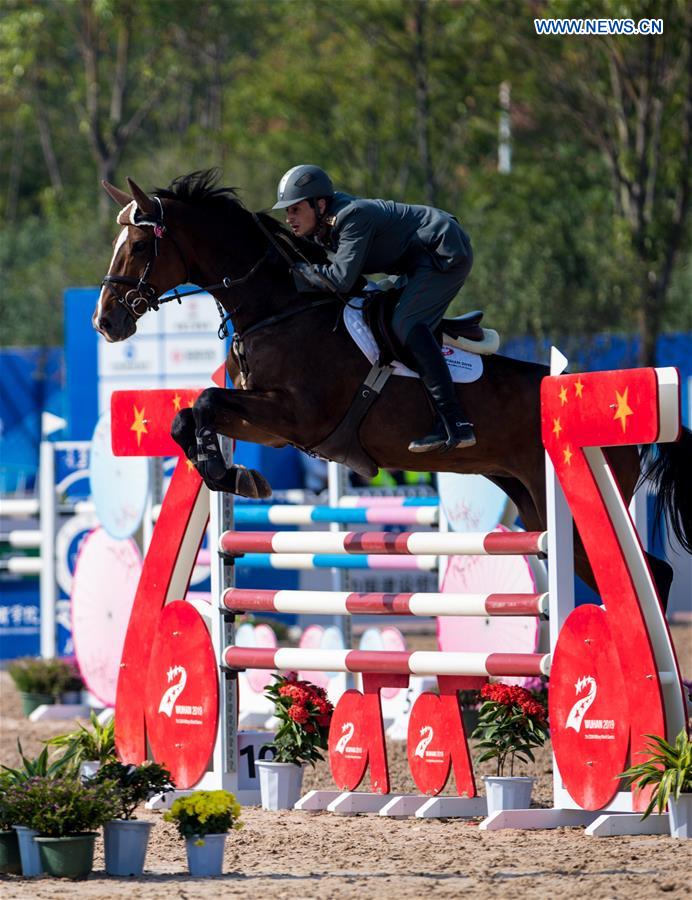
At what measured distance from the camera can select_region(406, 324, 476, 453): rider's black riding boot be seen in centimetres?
580

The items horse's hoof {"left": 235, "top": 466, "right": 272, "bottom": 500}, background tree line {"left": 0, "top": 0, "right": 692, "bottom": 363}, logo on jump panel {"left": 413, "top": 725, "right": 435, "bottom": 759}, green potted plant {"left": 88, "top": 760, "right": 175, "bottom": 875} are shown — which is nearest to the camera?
green potted plant {"left": 88, "top": 760, "right": 175, "bottom": 875}

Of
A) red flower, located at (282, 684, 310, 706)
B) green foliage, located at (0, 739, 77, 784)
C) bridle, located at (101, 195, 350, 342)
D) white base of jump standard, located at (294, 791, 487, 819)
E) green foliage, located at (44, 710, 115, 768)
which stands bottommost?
white base of jump standard, located at (294, 791, 487, 819)

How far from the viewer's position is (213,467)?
5.79 meters

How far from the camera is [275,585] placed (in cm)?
1353

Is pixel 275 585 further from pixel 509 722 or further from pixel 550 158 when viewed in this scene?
pixel 550 158

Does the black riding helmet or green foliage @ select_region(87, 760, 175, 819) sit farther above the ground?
the black riding helmet

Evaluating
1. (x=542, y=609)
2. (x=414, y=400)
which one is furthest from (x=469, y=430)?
(x=542, y=609)

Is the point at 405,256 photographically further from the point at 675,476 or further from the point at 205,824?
the point at 205,824

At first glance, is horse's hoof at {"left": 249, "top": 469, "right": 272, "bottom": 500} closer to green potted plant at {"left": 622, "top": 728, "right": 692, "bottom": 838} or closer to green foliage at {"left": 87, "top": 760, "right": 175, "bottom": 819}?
green foliage at {"left": 87, "top": 760, "right": 175, "bottom": 819}

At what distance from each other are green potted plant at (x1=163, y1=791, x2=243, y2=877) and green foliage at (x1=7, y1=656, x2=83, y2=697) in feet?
18.2

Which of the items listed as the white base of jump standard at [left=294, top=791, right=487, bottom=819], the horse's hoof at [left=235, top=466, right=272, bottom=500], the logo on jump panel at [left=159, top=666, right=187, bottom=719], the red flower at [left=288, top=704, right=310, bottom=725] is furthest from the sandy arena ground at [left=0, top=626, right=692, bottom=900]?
the horse's hoof at [left=235, top=466, right=272, bottom=500]

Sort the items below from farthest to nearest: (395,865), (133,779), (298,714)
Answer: (298,714) < (133,779) < (395,865)

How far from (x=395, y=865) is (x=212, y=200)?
2.70m

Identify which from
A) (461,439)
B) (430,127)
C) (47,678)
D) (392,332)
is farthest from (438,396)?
(430,127)
